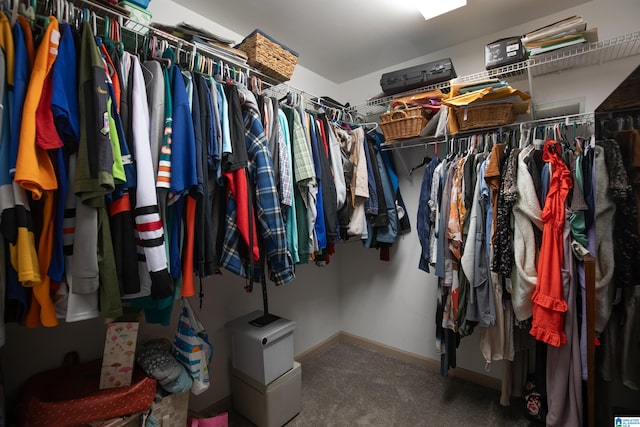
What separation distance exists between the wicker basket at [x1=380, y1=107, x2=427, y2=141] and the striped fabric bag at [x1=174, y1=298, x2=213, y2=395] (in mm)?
1640

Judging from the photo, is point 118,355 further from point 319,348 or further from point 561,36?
point 561,36

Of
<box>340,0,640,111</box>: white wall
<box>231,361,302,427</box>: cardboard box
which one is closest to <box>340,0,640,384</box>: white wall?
<box>340,0,640,111</box>: white wall

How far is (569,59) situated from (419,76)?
816 mm

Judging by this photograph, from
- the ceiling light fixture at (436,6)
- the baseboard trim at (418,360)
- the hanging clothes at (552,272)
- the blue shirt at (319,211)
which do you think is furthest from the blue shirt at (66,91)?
the baseboard trim at (418,360)

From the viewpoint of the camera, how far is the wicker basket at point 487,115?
1.65m

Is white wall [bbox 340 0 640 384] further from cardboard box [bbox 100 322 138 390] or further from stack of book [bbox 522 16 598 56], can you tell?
cardboard box [bbox 100 322 138 390]

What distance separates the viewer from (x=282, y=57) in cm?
161

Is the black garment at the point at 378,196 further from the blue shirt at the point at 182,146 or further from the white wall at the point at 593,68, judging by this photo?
the blue shirt at the point at 182,146

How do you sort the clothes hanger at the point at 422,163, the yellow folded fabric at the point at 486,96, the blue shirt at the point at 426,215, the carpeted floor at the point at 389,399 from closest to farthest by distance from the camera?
the yellow folded fabric at the point at 486,96 < the carpeted floor at the point at 389,399 < the blue shirt at the point at 426,215 < the clothes hanger at the point at 422,163

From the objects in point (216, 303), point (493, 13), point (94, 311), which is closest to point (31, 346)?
point (94, 311)

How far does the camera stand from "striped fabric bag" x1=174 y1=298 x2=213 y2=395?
136cm

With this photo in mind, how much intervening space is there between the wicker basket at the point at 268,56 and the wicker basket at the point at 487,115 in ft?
3.44

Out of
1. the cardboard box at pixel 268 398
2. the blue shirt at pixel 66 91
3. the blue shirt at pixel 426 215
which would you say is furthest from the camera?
the blue shirt at pixel 426 215

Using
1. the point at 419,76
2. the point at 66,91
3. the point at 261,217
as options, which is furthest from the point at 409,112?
the point at 66,91
